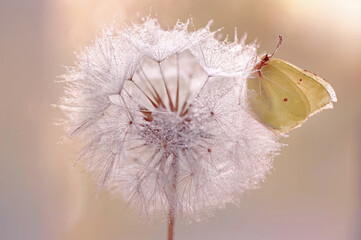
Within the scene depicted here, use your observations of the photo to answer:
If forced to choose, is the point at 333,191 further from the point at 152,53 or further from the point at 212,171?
the point at 152,53

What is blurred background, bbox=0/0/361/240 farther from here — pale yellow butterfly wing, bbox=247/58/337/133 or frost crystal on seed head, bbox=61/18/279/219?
pale yellow butterfly wing, bbox=247/58/337/133

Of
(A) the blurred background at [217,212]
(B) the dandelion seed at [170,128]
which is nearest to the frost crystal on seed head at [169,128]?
(B) the dandelion seed at [170,128]

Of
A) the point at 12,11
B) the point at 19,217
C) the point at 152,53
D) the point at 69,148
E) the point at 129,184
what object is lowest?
the point at 129,184

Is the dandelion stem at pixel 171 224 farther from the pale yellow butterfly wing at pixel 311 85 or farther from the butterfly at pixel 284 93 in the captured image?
the pale yellow butterfly wing at pixel 311 85

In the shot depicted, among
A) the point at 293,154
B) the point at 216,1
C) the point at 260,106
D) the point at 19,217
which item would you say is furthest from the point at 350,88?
the point at 19,217

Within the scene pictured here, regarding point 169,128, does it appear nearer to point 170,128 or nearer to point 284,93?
point 170,128

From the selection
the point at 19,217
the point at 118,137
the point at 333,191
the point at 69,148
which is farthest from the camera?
the point at 333,191

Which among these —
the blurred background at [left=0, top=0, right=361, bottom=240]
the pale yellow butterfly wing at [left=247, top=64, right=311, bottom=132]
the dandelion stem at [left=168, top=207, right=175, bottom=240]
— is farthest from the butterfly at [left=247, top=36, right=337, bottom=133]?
the blurred background at [left=0, top=0, right=361, bottom=240]
